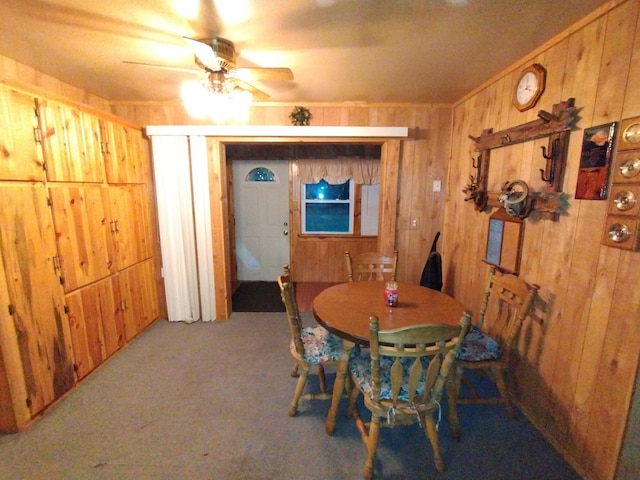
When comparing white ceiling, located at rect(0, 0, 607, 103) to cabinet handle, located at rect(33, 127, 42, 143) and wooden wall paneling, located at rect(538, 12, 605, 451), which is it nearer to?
wooden wall paneling, located at rect(538, 12, 605, 451)

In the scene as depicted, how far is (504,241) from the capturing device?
209 cm

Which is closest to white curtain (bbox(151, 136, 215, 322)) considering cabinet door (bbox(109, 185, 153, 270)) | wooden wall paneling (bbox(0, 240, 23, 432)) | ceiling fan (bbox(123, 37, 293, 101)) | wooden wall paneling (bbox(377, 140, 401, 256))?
cabinet door (bbox(109, 185, 153, 270))

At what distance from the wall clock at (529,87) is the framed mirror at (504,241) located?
2.40 feet

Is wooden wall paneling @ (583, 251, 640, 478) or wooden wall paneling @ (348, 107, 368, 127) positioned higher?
wooden wall paneling @ (348, 107, 368, 127)

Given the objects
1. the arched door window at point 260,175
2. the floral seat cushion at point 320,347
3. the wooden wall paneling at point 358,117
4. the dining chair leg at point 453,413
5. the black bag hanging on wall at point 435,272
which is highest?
the wooden wall paneling at point 358,117

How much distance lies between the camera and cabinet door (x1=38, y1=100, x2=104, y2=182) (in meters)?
1.90

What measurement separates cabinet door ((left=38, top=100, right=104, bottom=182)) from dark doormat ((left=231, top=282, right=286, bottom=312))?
6.91ft

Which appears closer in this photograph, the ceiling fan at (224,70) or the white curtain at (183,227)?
the ceiling fan at (224,70)

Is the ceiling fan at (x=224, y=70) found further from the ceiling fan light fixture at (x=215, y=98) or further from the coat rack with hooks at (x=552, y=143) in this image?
the coat rack with hooks at (x=552, y=143)

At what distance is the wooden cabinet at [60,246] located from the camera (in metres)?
1.70

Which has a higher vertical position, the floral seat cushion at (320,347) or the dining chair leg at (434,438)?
the floral seat cushion at (320,347)

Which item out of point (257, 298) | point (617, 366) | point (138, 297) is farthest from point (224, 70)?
point (257, 298)

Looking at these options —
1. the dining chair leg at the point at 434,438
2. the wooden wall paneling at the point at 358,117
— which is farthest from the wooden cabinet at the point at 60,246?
the dining chair leg at the point at 434,438

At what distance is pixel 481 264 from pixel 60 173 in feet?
11.0
